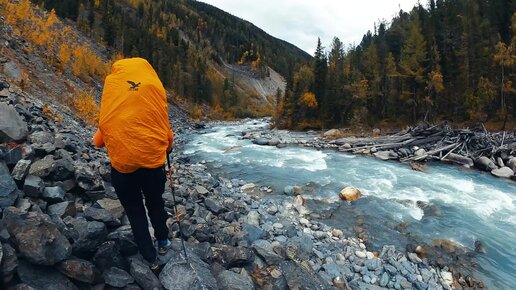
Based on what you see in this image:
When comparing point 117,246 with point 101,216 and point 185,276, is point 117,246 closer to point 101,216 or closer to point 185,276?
point 101,216

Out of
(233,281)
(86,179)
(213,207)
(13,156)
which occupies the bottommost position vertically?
(213,207)

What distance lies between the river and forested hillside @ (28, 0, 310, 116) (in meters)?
61.5

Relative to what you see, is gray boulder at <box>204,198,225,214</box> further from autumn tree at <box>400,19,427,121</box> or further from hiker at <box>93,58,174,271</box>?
autumn tree at <box>400,19,427,121</box>

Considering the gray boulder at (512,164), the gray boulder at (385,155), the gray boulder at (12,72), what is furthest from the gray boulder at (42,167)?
the gray boulder at (512,164)

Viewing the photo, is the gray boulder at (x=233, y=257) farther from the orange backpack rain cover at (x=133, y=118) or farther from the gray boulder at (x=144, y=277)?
the orange backpack rain cover at (x=133, y=118)

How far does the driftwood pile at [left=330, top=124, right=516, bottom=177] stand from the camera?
2428 centimetres

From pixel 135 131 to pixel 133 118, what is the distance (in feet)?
0.52

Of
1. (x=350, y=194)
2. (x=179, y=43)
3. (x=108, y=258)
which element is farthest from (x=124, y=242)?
(x=179, y=43)

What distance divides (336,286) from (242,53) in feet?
502

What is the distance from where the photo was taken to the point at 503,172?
68.9 ft

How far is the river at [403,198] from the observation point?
10609 millimetres

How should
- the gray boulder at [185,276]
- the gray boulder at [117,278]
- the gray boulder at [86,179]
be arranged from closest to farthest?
the gray boulder at [117,278], the gray boulder at [185,276], the gray boulder at [86,179]

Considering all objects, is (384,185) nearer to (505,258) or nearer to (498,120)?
(505,258)

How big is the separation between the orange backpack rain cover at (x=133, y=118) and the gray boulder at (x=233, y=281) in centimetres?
209
